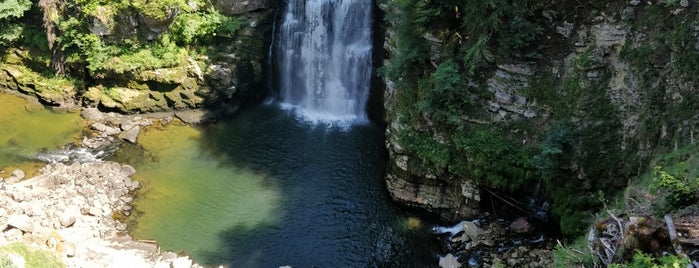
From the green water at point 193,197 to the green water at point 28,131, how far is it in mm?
3814

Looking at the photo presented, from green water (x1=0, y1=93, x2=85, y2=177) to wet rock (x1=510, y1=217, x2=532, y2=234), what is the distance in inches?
789

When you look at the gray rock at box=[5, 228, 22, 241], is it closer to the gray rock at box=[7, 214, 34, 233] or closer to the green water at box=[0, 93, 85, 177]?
the gray rock at box=[7, 214, 34, 233]

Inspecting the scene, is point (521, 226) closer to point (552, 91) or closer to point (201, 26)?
point (552, 91)

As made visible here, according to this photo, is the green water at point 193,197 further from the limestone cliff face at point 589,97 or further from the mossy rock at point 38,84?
the limestone cliff face at point 589,97

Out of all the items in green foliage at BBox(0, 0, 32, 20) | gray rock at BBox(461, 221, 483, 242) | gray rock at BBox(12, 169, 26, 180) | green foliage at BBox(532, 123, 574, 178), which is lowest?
gray rock at BBox(12, 169, 26, 180)

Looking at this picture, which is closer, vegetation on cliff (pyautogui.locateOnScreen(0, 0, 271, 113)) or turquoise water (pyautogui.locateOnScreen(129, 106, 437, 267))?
turquoise water (pyautogui.locateOnScreen(129, 106, 437, 267))

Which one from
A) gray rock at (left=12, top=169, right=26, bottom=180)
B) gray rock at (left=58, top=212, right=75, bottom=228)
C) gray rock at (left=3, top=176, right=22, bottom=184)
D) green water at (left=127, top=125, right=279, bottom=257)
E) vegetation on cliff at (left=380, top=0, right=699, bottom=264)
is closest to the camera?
vegetation on cliff at (left=380, top=0, right=699, bottom=264)

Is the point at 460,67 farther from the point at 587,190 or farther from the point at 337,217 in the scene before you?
the point at 337,217

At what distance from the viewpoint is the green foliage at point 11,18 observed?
24.9m

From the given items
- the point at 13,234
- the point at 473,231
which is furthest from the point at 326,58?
the point at 13,234

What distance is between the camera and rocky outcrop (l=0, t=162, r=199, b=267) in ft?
54.1

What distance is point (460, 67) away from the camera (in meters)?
17.3

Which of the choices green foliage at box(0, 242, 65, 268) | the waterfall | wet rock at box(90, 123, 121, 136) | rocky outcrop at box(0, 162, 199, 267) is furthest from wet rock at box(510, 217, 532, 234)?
wet rock at box(90, 123, 121, 136)

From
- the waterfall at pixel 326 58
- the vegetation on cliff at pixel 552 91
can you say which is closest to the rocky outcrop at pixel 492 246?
the vegetation on cliff at pixel 552 91
